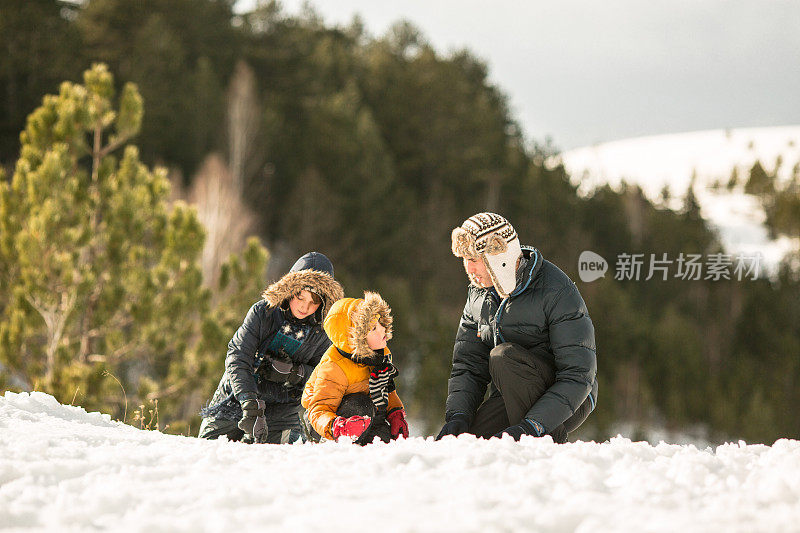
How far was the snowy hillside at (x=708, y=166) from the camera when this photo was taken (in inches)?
1533

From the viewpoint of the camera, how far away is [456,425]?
319cm

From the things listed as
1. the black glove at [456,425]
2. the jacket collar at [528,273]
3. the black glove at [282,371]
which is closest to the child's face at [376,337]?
the black glove at [456,425]

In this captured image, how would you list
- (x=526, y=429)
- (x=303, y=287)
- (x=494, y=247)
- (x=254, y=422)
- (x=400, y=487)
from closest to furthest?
(x=400, y=487)
(x=526, y=429)
(x=494, y=247)
(x=254, y=422)
(x=303, y=287)

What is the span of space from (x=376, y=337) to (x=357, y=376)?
20cm

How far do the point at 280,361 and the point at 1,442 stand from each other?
138 centimetres

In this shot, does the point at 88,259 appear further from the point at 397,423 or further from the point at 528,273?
the point at 528,273

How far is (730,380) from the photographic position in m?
29.1

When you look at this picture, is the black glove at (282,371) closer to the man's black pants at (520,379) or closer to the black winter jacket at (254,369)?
the black winter jacket at (254,369)

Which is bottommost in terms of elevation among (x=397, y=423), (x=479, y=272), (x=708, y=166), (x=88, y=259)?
(x=397, y=423)

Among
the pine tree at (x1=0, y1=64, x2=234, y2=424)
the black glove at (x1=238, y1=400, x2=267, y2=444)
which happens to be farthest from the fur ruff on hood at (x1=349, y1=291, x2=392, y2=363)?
the pine tree at (x1=0, y1=64, x2=234, y2=424)

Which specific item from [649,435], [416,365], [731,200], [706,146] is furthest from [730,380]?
[706,146]

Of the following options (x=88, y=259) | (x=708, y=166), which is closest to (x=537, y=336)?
(x=88, y=259)

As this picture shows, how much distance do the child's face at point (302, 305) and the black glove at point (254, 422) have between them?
45 cm

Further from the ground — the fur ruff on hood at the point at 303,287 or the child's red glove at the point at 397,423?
the fur ruff on hood at the point at 303,287
